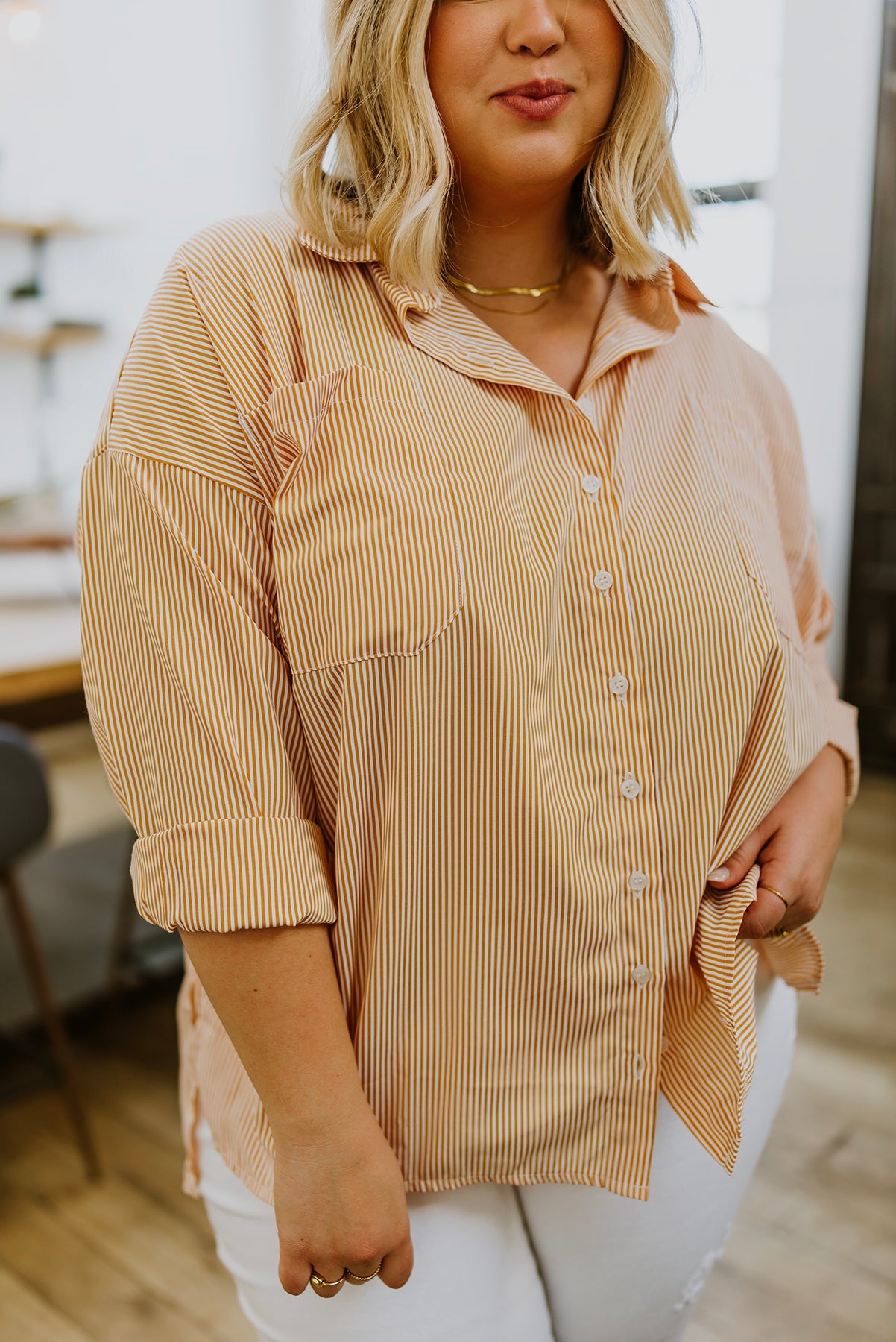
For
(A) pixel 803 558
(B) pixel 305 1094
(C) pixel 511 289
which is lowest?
(B) pixel 305 1094

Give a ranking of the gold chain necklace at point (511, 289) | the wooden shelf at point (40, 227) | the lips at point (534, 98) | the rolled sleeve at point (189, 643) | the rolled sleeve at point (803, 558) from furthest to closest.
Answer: the wooden shelf at point (40, 227), the rolled sleeve at point (803, 558), the gold chain necklace at point (511, 289), the lips at point (534, 98), the rolled sleeve at point (189, 643)

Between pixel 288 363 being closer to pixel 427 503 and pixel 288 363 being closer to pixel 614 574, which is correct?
pixel 427 503

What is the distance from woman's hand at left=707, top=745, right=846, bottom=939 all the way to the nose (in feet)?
1.95

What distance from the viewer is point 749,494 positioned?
935 millimetres

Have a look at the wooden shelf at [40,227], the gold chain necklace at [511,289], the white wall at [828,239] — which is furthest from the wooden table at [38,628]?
the white wall at [828,239]

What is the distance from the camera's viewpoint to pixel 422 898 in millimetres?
782

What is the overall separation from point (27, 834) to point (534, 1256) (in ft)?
4.20

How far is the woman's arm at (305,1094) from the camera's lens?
0.72 m

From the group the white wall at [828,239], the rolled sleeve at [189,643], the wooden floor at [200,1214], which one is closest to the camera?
the rolled sleeve at [189,643]

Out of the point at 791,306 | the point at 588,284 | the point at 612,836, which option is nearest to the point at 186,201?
the point at 791,306

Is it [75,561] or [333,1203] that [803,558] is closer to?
[333,1203]

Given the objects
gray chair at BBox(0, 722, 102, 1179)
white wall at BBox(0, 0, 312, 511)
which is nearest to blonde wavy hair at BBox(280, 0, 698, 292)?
gray chair at BBox(0, 722, 102, 1179)

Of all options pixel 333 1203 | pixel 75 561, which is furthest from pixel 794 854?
pixel 75 561

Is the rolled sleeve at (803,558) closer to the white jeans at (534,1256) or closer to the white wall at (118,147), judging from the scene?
the white jeans at (534,1256)
